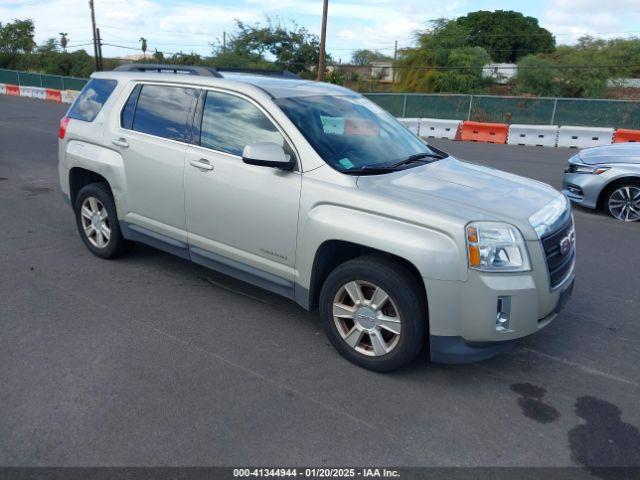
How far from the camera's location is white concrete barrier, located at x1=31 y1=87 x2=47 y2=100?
105 feet

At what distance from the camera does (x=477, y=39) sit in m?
73.9

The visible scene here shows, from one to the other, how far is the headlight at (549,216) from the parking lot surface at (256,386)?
100 cm

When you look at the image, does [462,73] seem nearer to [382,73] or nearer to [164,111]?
[382,73]

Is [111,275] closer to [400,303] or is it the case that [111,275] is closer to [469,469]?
[400,303]

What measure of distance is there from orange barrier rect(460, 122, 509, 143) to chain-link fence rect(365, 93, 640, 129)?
3.58 meters

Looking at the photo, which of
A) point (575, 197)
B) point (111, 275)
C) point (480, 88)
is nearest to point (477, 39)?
point (480, 88)

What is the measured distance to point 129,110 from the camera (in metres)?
4.96

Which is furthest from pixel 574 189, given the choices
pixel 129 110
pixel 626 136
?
pixel 626 136

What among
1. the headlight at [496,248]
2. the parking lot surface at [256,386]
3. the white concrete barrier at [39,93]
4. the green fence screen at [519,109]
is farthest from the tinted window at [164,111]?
the white concrete barrier at [39,93]

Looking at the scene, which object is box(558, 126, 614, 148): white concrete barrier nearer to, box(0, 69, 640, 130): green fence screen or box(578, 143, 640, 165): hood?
box(0, 69, 640, 130): green fence screen

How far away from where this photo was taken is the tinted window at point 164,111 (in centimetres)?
452

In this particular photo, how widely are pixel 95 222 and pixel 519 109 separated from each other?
19582mm

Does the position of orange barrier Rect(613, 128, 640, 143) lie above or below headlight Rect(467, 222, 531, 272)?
below

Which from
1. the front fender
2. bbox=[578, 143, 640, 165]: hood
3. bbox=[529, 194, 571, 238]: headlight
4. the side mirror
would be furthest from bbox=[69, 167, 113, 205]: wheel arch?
bbox=[578, 143, 640, 165]: hood
